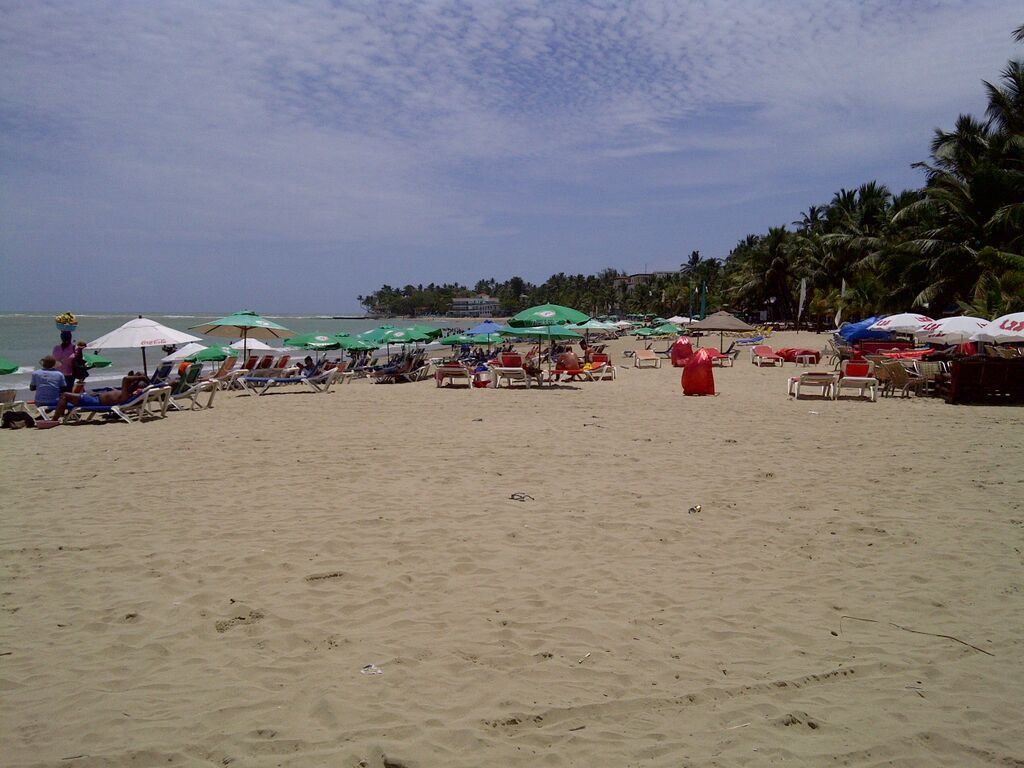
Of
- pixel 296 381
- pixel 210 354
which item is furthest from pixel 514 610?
pixel 210 354

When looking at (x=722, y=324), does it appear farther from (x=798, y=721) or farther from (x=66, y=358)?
(x=798, y=721)

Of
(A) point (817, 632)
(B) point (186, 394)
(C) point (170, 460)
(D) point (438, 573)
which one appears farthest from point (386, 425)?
(A) point (817, 632)

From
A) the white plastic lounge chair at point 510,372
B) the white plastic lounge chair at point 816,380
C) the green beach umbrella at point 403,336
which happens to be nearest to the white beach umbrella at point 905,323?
the white plastic lounge chair at point 816,380

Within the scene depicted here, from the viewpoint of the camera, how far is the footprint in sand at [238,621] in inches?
129

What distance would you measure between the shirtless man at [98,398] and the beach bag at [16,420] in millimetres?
327

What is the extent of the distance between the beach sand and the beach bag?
3.18m

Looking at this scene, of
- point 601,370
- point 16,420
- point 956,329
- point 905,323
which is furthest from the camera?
point 601,370

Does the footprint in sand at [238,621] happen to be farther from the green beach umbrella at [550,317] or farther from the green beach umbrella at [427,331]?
the green beach umbrella at [427,331]

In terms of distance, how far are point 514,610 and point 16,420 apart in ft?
31.5

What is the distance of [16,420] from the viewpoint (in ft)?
32.6

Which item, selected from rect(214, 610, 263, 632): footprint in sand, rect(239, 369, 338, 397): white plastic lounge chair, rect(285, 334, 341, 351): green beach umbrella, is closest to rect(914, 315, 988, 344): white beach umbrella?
rect(239, 369, 338, 397): white plastic lounge chair

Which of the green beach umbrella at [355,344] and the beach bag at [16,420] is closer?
the beach bag at [16,420]

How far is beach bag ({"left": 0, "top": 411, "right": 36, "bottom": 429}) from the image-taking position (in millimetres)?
9883

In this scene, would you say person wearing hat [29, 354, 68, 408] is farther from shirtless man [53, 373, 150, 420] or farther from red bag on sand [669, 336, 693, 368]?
red bag on sand [669, 336, 693, 368]
